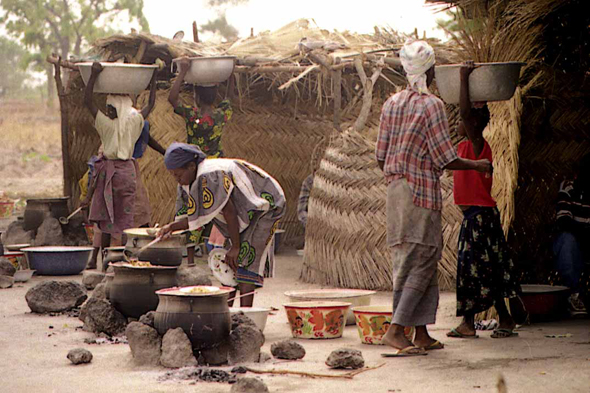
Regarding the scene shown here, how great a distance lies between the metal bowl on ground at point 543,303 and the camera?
20.9 ft

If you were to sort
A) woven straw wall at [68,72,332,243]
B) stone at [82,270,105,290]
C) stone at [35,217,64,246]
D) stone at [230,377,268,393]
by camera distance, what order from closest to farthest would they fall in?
1. stone at [230,377,268,393]
2. stone at [82,270,105,290]
3. stone at [35,217,64,246]
4. woven straw wall at [68,72,332,243]

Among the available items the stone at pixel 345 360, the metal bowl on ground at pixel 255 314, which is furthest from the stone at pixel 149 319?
the stone at pixel 345 360

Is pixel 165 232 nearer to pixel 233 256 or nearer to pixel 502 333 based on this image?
pixel 233 256

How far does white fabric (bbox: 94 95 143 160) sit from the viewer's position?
8.81m

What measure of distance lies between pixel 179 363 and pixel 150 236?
1652 millimetres

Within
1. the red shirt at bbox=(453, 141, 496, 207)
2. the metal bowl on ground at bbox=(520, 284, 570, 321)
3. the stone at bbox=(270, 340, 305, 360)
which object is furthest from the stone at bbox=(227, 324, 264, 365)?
the metal bowl on ground at bbox=(520, 284, 570, 321)

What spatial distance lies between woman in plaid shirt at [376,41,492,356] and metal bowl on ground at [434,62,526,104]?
41 cm

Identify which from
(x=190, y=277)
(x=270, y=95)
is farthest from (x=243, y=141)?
(x=190, y=277)

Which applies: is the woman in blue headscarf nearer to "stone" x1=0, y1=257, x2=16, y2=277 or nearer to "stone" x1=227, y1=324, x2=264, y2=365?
"stone" x1=227, y1=324, x2=264, y2=365

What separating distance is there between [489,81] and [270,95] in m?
6.85

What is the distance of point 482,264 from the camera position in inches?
226

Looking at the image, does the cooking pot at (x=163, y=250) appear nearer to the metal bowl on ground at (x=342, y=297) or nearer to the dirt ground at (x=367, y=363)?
the dirt ground at (x=367, y=363)

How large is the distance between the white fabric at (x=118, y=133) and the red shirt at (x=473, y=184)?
4.03 metres

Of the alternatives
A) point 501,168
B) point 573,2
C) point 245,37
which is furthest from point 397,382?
point 245,37
